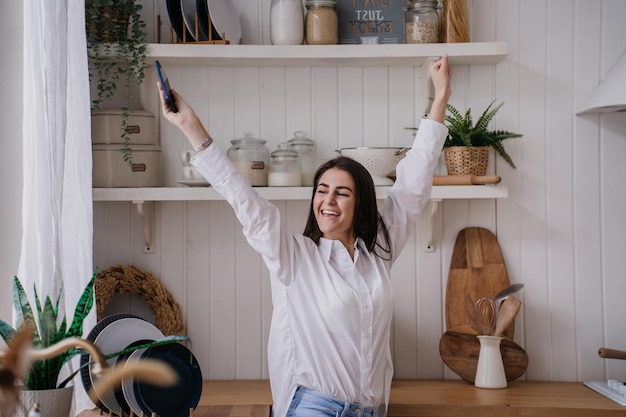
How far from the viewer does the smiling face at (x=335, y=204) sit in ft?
7.08

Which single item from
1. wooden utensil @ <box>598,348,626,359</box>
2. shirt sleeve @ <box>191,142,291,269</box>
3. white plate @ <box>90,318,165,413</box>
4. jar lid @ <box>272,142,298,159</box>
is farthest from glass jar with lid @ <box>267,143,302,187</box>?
wooden utensil @ <box>598,348,626,359</box>

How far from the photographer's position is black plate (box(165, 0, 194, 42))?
2.63 meters

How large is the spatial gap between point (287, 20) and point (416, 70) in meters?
0.49

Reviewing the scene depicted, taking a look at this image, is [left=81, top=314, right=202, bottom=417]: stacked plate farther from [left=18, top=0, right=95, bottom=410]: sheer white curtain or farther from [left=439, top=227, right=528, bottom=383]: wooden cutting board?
[left=439, top=227, right=528, bottom=383]: wooden cutting board

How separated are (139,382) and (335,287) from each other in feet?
1.84

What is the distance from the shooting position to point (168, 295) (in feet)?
8.93

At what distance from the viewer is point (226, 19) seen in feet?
8.70

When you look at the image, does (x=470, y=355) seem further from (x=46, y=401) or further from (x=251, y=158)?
(x=46, y=401)

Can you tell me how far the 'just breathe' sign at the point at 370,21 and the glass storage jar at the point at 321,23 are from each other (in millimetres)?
66

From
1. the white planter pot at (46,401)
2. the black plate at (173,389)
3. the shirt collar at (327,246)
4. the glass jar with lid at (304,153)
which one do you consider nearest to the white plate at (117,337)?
the black plate at (173,389)

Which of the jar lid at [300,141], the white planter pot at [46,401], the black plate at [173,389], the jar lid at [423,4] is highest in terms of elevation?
the jar lid at [423,4]

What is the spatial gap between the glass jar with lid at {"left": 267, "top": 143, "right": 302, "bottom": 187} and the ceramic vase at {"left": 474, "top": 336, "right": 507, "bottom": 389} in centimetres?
78

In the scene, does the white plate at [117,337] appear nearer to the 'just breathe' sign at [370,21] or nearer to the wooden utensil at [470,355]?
the wooden utensil at [470,355]

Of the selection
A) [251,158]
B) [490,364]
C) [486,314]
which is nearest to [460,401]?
[490,364]
